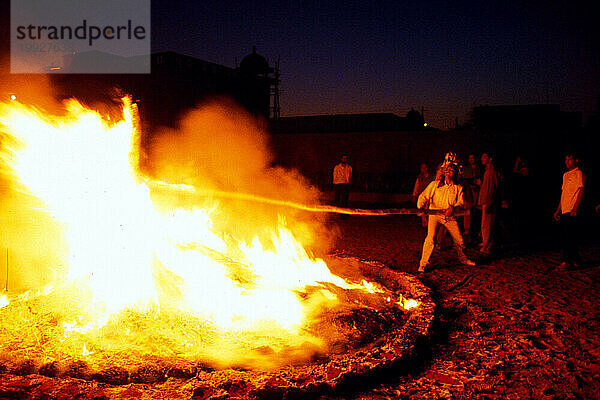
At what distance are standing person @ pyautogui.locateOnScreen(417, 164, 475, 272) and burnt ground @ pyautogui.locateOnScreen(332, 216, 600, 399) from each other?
0.49 meters

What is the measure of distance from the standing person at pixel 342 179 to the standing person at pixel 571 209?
705 centimetres

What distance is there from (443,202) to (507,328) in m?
2.74

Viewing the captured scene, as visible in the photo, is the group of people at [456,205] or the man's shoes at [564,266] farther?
the man's shoes at [564,266]

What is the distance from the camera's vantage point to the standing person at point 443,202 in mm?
7379

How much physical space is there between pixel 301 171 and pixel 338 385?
1837 cm

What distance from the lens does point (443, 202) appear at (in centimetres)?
741

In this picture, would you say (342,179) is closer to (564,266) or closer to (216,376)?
(564,266)

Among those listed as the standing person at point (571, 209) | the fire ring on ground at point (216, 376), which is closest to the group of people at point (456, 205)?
the standing person at point (571, 209)

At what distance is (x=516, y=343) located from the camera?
463 cm

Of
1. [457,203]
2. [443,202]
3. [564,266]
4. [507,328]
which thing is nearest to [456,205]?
[457,203]

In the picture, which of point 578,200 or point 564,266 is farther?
point 564,266

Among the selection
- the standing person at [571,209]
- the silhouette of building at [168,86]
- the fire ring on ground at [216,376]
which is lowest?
the fire ring on ground at [216,376]

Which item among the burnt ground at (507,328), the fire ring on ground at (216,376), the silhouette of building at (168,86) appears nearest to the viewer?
the fire ring on ground at (216,376)

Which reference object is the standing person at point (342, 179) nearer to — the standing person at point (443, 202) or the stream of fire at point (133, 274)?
the standing person at point (443, 202)
